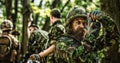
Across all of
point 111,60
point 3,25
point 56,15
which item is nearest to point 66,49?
point 56,15

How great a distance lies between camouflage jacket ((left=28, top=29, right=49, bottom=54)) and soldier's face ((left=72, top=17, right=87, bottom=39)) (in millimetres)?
3177

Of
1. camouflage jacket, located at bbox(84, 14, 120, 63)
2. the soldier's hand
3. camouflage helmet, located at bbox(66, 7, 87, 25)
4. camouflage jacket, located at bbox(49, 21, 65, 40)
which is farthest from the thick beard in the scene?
camouflage jacket, located at bbox(49, 21, 65, 40)

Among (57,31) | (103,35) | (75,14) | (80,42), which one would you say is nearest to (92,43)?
(103,35)

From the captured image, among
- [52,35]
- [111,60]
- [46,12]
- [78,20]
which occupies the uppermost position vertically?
[78,20]

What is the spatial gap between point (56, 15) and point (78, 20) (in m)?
2.23

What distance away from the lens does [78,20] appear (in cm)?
502

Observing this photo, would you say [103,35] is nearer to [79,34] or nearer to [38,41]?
[79,34]

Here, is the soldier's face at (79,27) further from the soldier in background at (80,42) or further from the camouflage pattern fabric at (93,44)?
the camouflage pattern fabric at (93,44)

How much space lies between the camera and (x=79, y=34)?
4.95 meters

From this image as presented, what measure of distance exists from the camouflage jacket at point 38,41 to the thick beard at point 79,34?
3196mm

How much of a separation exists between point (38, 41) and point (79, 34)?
3421 mm

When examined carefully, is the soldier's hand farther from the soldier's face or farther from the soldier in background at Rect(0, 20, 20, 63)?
the soldier in background at Rect(0, 20, 20, 63)

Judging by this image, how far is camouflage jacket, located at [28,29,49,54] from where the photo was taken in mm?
8242

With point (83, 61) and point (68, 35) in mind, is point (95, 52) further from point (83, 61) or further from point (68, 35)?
point (68, 35)
